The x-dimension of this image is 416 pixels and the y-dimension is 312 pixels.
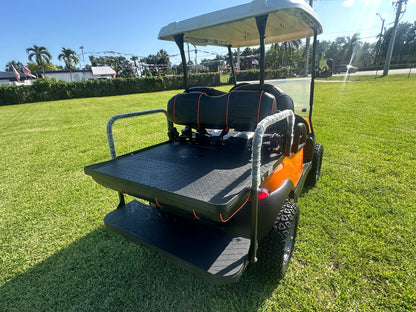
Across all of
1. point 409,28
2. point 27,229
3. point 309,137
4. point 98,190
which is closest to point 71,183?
point 98,190

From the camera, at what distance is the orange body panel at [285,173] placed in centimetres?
174

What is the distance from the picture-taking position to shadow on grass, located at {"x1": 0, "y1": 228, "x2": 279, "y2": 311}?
1755mm

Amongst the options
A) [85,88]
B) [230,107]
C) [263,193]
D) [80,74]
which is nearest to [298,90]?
[230,107]

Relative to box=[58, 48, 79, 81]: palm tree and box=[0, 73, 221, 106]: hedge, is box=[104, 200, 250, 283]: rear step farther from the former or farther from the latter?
box=[58, 48, 79, 81]: palm tree

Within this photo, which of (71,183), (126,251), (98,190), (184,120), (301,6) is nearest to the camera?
(301,6)

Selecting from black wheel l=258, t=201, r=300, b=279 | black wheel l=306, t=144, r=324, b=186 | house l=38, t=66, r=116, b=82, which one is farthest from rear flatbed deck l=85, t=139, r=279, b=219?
house l=38, t=66, r=116, b=82

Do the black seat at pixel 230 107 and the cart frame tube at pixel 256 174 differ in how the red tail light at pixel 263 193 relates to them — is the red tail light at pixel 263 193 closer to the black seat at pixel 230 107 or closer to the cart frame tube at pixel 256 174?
the cart frame tube at pixel 256 174

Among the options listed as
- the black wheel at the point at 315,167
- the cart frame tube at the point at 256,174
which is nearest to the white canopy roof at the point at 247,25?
the cart frame tube at the point at 256,174

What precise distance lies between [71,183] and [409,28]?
6450 cm

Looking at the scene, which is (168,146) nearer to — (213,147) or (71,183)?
(213,147)

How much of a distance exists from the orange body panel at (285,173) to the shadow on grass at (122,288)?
29.3 inches

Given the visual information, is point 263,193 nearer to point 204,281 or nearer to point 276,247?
point 276,247

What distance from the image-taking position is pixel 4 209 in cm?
313

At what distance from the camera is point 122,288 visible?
1896 millimetres
